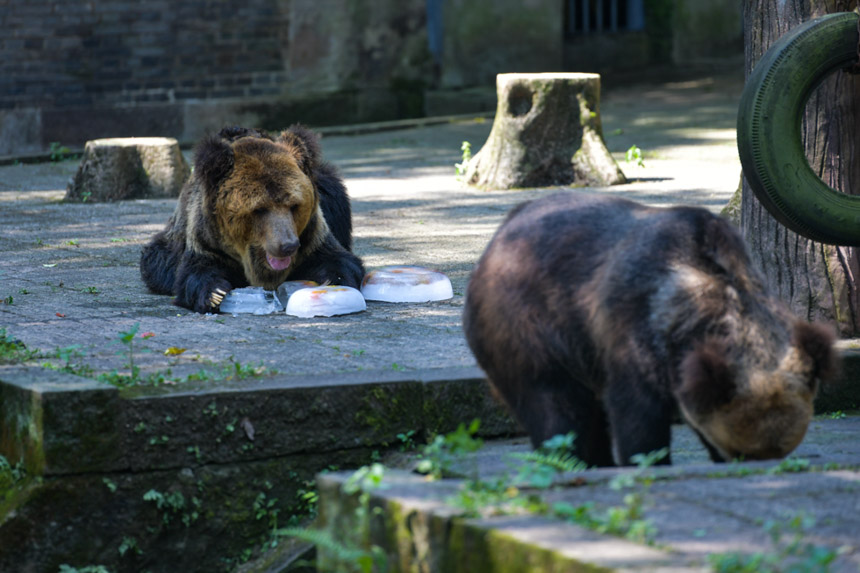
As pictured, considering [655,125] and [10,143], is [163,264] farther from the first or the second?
[655,125]

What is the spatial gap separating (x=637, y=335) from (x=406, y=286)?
3.31 metres

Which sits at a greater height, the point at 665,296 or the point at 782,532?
the point at 665,296

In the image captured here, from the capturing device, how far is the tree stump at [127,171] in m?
11.3

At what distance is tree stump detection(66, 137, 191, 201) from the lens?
37.2 ft

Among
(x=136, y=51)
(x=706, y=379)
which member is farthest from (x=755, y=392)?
(x=136, y=51)

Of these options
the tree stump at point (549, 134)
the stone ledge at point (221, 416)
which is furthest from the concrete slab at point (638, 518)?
the tree stump at point (549, 134)

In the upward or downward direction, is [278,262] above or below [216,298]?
above

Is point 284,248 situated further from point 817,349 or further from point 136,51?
point 136,51

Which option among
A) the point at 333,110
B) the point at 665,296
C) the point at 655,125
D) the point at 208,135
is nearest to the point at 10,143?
→ the point at 333,110

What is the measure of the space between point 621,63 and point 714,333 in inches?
679

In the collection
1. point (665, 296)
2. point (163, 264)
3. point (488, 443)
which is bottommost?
point (488, 443)

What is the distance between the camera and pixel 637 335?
3793mm

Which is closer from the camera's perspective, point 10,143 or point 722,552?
point 722,552

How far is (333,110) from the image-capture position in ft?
55.8
